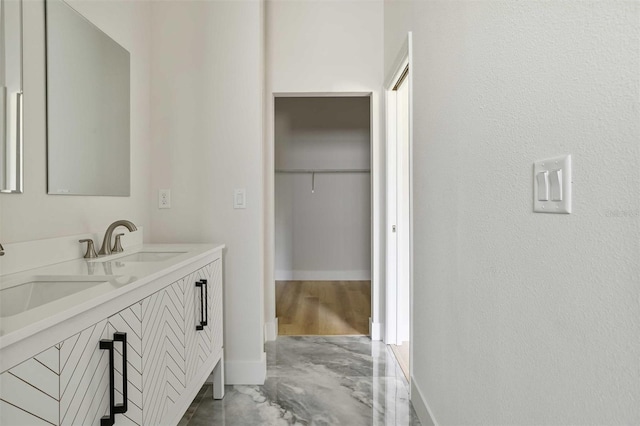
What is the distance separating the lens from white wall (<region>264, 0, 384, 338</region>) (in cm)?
271

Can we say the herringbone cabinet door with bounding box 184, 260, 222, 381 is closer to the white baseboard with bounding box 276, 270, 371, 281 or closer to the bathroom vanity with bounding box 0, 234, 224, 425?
the bathroom vanity with bounding box 0, 234, 224, 425

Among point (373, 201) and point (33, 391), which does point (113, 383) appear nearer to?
point (33, 391)

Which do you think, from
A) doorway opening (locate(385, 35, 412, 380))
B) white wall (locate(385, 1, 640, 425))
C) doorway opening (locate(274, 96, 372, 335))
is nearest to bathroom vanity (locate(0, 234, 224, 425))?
white wall (locate(385, 1, 640, 425))

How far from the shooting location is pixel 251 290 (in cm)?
213

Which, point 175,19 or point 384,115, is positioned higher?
point 175,19

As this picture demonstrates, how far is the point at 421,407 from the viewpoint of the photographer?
5.74 ft

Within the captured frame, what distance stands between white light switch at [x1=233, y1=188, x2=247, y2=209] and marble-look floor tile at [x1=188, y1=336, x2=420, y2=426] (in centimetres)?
107

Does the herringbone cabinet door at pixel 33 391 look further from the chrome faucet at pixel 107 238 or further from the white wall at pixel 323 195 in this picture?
the white wall at pixel 323 195

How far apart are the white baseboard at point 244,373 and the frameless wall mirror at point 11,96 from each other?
1.44 meters

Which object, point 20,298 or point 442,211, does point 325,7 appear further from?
point 20,298

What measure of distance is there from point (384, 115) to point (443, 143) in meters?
1.34

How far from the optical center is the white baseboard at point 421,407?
1.62 m

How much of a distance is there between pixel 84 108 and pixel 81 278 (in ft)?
2.86

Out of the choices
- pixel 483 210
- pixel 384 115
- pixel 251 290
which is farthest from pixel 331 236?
pixel 483 210
